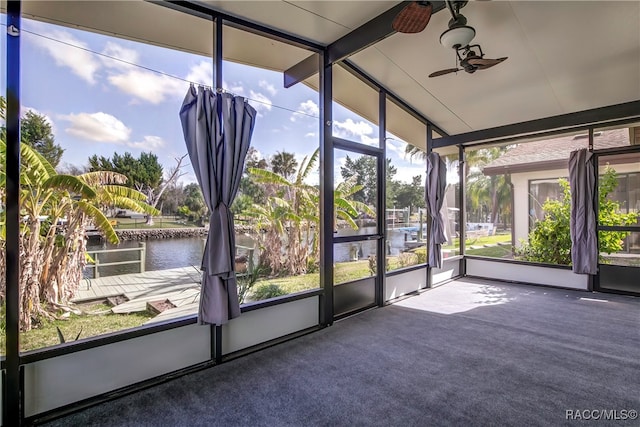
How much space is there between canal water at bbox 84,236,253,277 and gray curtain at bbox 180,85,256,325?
0.19 meters

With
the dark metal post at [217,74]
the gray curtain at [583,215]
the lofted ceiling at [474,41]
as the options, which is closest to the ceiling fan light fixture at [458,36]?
the lofted ceiling at [474,41]

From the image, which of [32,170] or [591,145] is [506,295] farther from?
[32,170]

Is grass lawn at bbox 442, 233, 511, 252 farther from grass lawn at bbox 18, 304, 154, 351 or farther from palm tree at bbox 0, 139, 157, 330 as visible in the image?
palm tree at bbox 0, 139, 157, 330

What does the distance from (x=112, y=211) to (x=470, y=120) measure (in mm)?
5686

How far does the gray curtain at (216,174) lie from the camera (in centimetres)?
272

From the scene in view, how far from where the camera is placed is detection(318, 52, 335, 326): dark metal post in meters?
3.88

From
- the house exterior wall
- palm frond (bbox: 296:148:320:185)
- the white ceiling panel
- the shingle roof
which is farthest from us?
the house exterior wall

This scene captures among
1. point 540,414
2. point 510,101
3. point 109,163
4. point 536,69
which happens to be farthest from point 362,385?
point 510,101

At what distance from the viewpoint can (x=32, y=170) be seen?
221cm

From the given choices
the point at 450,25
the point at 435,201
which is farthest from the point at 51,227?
the point at 435,201

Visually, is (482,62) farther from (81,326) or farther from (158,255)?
(81,326)

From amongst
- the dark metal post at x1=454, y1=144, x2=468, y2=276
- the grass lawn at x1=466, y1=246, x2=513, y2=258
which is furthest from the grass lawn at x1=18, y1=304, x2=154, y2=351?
the grass lawn at x1=466, y1=246, x2=513, y2=258

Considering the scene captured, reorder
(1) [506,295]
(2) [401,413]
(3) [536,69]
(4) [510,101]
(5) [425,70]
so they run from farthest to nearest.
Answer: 1. (1) [506,295]
2. (4) [510,101]
3. (5) [425,70]
4. (3) [536,69]
5. (2) [401,413]

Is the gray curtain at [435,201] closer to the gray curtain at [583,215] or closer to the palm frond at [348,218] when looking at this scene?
the palm frond at [348,218]
